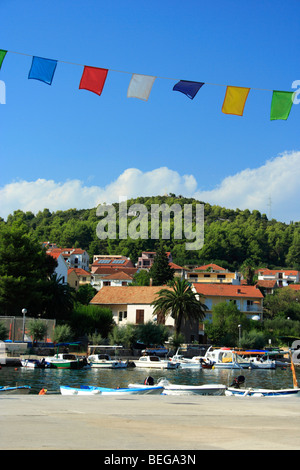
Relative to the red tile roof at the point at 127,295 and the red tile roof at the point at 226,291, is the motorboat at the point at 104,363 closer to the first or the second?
the red tile roof at the point at 127,295

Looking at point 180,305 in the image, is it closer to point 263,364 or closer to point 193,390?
point 263,364

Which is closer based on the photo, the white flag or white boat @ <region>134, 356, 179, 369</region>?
the white flag

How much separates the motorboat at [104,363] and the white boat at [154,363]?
1.67 m

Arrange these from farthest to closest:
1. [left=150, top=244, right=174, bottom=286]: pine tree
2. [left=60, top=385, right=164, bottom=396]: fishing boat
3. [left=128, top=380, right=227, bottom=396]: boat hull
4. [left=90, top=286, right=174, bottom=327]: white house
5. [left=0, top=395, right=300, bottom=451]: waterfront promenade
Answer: [left=150, top=244, right=174, bottom=286]: pine tree → [left=90, top=286, right=174, bottom=327]: white house → [left=128, top=380, right=227, bottom=396]: boat hull → [left=60, top=385, right=164, bottom=396]: fishing boat → [left=0, top=395, right=300, bottom=451]: waterfront promenade

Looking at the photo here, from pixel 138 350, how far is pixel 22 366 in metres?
18.2

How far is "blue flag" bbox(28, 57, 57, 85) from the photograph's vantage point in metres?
17.2

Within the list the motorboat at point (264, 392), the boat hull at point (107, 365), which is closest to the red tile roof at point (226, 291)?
the boat hull at point (107, 365)

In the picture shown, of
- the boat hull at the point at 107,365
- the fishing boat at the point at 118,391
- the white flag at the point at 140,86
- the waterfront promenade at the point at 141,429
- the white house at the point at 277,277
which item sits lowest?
the boat hull at the point at 107,365

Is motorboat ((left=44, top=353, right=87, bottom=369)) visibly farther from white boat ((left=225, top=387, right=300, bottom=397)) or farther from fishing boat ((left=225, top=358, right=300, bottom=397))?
white boat ((left=225, top=387, right=300, bottom=397))

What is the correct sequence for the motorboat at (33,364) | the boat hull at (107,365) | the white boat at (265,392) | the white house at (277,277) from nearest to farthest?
the white boat at (265,392), the motorboat at (33,364), the boat hull at (107,365), the white house at (277,277)

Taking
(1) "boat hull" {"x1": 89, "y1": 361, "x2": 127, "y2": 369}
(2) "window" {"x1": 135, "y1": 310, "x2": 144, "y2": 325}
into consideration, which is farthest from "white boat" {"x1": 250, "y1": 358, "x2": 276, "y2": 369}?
(2) "window" {"x1": 135, "y1": 310, "x2": 144, "y2": 325}

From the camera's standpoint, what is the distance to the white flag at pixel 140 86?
17.8 m

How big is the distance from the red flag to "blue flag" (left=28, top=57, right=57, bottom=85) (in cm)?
100

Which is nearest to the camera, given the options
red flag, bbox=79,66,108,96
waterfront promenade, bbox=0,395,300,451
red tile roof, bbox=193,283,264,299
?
waterfront promenade, bbox=0,395,300,451
